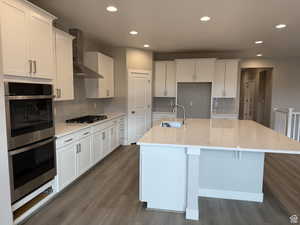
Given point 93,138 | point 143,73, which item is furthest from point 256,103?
point 93,138

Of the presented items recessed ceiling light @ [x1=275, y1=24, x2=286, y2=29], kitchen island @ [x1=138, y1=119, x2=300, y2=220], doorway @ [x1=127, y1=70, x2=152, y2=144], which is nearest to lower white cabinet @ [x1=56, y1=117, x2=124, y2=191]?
doorway @ [x1=127, y1=70, x2=152, y2=144]

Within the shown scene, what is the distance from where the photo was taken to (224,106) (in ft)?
20.4

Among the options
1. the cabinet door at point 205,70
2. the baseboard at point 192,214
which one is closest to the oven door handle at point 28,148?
the baseboard at point 192,214

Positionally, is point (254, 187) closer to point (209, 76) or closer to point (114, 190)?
point (114, 190)

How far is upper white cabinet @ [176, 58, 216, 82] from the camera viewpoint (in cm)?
561

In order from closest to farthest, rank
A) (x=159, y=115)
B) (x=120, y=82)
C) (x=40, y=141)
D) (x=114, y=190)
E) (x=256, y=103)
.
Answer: (x=40, y=141)
(x=114, y=190)
(x=120, y=82)
(x=159, y=115)
(x=256, y=103)

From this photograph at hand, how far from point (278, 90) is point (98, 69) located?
5933 mm

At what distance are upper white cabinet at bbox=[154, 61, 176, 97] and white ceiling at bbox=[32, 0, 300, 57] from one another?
39.7 inches

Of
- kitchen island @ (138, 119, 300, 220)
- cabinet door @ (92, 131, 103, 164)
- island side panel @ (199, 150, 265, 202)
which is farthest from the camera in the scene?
cabinet door @ (92, 131, 103, 164)

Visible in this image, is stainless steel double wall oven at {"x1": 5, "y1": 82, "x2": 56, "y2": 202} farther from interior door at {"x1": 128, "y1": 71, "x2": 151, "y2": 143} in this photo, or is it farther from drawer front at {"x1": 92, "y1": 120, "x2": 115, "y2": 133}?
interior door at {"x1": 128, "y1": 71, "x2": 151, "y2": 143}

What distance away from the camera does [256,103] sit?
8.38 metres

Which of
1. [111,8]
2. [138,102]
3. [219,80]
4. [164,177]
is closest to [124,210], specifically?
[164,177]

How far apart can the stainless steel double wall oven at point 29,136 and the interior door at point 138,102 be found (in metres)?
2.94

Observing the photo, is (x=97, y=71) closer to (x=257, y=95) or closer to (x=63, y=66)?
(x=63, y=66)
